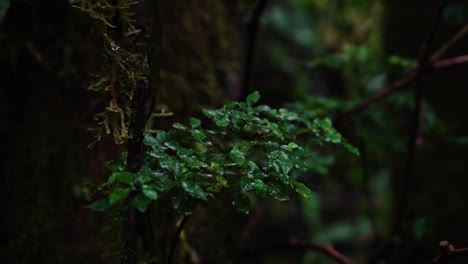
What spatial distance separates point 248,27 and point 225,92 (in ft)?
1.07

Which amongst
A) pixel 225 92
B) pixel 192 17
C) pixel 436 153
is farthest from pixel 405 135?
pixel 192 17

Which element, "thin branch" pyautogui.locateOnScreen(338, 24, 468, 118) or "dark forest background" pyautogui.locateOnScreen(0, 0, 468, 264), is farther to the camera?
"thin branch" pyautogui.locateOnScreen(338, 24, 468, 118)

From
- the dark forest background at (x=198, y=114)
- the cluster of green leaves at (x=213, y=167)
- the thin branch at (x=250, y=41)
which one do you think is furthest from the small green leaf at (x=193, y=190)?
the thin branch at (x=250, y=41)

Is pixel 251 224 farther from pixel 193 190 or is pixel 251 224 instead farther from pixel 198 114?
pixel 193 190

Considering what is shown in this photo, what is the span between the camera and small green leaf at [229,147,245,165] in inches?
34.7

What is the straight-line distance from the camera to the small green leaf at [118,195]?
735mm

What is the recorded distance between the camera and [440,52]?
188cm

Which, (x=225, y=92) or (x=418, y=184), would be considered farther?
(x=418, y=184)

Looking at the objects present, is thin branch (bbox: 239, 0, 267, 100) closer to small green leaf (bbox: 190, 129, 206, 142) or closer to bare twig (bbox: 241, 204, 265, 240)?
bare twig (bbox: 241, 204, 265, 240)

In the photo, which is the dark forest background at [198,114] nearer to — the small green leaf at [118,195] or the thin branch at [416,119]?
the thin branch at [416,119]

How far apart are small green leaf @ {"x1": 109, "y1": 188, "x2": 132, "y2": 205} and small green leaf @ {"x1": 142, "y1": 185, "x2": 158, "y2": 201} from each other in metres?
0.03

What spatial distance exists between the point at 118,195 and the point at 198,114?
3.59 ft

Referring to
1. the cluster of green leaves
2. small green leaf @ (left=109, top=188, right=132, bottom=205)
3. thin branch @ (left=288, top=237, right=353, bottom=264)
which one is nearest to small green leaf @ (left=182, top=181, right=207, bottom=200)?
the cluster of green leaves

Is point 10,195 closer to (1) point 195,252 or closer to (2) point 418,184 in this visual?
(1) point 195,252
